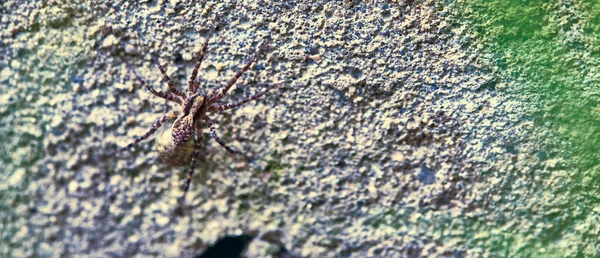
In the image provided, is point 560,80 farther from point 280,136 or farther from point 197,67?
point 197,67

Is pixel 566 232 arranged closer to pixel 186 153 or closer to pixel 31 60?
pixel 186 153

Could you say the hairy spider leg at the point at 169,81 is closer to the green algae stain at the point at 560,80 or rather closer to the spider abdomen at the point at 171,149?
the spider abdomen at the point at 171,149

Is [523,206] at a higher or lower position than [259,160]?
lower

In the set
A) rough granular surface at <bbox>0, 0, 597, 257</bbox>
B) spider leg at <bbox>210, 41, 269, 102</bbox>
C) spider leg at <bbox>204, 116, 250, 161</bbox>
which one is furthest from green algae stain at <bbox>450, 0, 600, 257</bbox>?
spider leg at <bbox>204, 116, 250, 161</bbox>

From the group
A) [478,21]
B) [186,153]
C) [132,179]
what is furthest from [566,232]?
[132,179]

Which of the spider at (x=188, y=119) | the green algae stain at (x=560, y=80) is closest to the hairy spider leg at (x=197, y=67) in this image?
the spider at (x=188, y=119)

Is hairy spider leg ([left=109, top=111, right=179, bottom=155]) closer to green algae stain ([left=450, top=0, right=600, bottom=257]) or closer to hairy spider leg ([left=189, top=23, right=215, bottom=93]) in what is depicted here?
hairy spider leg ([left=189, top=23, right=215, bottom=93])

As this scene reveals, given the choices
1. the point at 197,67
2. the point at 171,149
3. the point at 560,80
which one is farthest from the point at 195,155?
the point at 560,80
